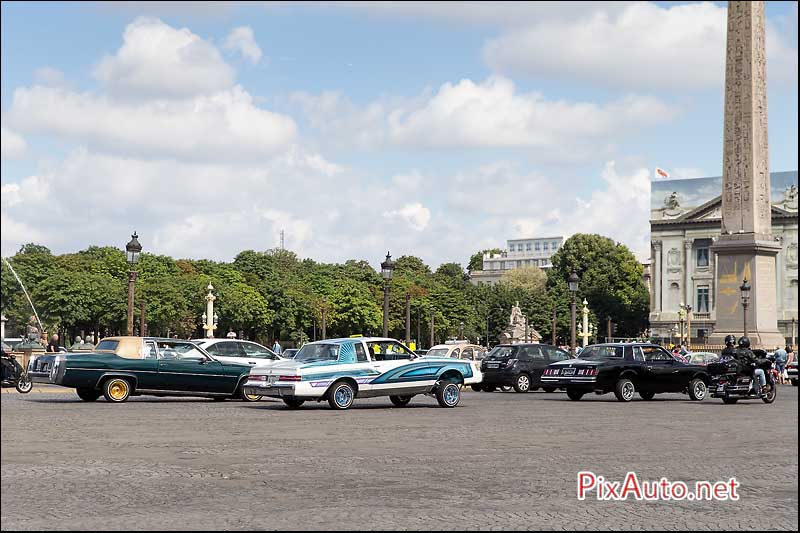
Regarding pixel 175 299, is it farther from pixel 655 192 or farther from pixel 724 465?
pixel 724 465

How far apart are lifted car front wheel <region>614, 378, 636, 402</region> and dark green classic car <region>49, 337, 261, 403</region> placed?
926 cm

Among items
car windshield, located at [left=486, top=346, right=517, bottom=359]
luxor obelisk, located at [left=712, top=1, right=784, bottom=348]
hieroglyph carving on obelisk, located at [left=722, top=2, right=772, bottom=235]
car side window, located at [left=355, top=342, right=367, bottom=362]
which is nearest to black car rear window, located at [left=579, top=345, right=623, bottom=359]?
car windshield, located at [left=486, top=346, right=517, bottom=359]

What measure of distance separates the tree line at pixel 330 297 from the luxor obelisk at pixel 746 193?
151ft

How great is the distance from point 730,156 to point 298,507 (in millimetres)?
40614

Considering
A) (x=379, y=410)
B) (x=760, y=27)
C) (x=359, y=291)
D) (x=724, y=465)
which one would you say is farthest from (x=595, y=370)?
(x=359, y=291)

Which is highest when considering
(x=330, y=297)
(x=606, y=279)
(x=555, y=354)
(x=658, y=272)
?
(x=658, y=272)

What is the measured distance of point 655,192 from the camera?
139625 mm

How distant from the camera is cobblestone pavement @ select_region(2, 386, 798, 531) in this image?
9.65m

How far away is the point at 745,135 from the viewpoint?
4688 cm

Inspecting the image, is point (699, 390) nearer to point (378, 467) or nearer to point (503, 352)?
point (503, 352)

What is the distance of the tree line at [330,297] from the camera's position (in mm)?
100825

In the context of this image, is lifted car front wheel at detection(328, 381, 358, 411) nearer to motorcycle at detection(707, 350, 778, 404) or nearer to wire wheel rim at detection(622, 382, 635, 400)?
wire wheel rim at detection(622, 382, 635, 400)

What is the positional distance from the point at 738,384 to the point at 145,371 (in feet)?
46.5

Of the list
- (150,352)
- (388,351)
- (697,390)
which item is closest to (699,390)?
(697,390)
